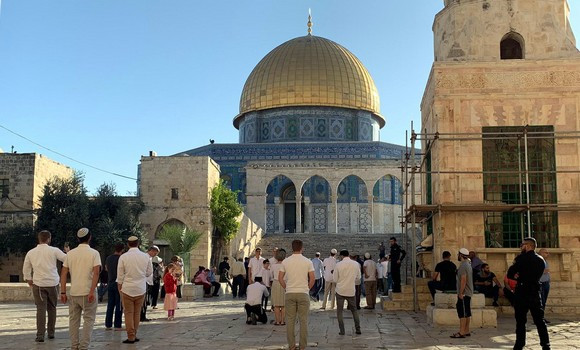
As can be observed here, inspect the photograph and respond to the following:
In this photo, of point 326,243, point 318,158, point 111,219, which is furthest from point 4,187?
point 318,158

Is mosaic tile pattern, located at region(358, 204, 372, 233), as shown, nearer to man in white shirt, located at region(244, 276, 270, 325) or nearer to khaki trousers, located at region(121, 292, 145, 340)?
man in white shirt, located at region(244, 276, 270, 325)

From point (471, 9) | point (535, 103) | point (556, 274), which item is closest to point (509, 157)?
point (535, 103)

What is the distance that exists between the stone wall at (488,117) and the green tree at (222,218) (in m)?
13.2

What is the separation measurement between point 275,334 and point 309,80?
104 ft

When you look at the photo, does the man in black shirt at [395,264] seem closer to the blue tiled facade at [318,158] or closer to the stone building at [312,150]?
the stone building at [312,150]

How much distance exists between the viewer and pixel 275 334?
380 inches

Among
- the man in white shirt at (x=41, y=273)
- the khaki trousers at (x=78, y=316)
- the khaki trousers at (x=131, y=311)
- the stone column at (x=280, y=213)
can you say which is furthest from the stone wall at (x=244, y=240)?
the khaki trousers at (x=78, y=316)

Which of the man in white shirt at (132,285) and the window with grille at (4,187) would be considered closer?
the man in white shirt at (132,285)

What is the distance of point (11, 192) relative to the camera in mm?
24922

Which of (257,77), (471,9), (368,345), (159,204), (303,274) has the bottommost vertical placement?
(368,345)

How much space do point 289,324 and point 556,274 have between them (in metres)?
7.14

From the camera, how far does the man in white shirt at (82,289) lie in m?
7.66

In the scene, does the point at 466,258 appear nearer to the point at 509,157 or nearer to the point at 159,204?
the point at 509,157

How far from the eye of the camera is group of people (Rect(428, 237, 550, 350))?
784cm
